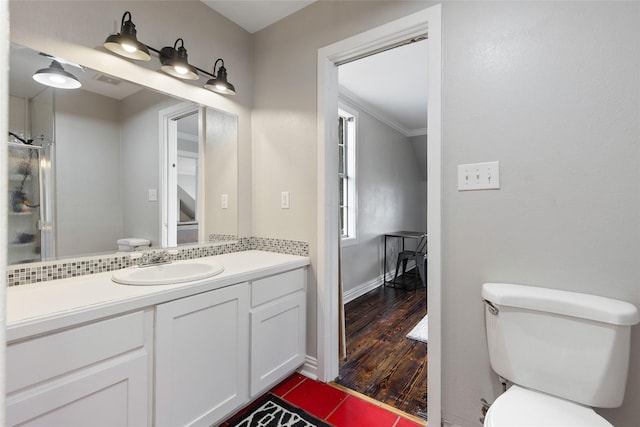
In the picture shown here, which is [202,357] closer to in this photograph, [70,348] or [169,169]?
[70,348]

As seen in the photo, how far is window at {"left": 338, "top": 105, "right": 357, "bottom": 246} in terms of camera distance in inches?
137

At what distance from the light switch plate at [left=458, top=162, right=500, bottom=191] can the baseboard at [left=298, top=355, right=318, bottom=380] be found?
4.60 feet

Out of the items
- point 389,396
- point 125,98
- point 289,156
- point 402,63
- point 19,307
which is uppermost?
point 402,63

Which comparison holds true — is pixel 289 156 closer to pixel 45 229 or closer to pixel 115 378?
pixel 45 229

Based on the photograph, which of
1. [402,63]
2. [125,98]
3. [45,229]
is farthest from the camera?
[402,63]

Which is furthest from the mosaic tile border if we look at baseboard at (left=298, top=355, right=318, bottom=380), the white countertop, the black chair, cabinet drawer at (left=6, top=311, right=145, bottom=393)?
the black chair

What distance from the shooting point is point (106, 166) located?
1446 millimetres

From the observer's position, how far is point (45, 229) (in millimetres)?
1248

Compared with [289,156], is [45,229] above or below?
below

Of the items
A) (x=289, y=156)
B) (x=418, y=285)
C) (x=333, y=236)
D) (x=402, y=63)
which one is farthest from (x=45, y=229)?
(x=418, y=285)

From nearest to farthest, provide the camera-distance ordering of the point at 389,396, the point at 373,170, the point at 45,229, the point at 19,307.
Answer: the point at 19,307 < the point at 45,229 < the point at 389,396 < the point at 373,170

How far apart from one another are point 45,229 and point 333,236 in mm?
1437

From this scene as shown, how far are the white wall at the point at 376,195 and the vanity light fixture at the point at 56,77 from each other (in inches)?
102

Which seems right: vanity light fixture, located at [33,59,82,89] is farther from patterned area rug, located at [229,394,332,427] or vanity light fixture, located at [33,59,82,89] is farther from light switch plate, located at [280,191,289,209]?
patterned area rug, located at [229,394,332,427]
